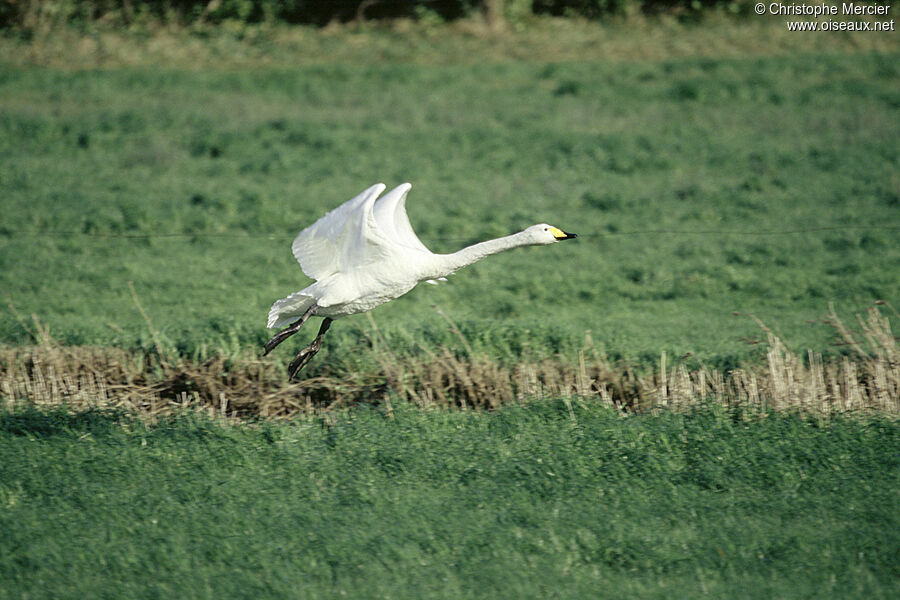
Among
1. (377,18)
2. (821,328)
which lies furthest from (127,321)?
(377,18)

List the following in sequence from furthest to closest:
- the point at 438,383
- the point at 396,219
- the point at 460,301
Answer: the point at 460,301, the point at 438,383, the point at 396,219

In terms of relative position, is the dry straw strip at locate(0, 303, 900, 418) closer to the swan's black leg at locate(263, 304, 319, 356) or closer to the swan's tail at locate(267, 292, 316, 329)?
the swan's black leg at locate(263, 304, 319, 356)

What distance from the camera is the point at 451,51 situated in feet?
81.7

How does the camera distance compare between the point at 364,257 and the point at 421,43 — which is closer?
the point at 364,257

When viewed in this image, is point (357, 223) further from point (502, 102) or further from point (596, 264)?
point (502, 102)

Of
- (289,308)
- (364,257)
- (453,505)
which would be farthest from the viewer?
(289,308)

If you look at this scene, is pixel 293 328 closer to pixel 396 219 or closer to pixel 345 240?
pixel 345 240

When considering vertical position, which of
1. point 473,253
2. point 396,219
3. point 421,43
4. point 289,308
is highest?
point 421,43

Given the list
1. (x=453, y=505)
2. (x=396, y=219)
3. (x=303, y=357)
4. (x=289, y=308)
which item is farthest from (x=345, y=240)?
(x=453, y=505)

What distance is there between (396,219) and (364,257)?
1.06 m

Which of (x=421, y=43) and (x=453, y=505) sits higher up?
(x=421, y=43)

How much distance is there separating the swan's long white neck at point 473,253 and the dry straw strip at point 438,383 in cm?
153

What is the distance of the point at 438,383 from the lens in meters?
A: 9.76

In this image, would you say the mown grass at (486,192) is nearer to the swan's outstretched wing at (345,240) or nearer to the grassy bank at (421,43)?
the grassy bank at (421,43)
